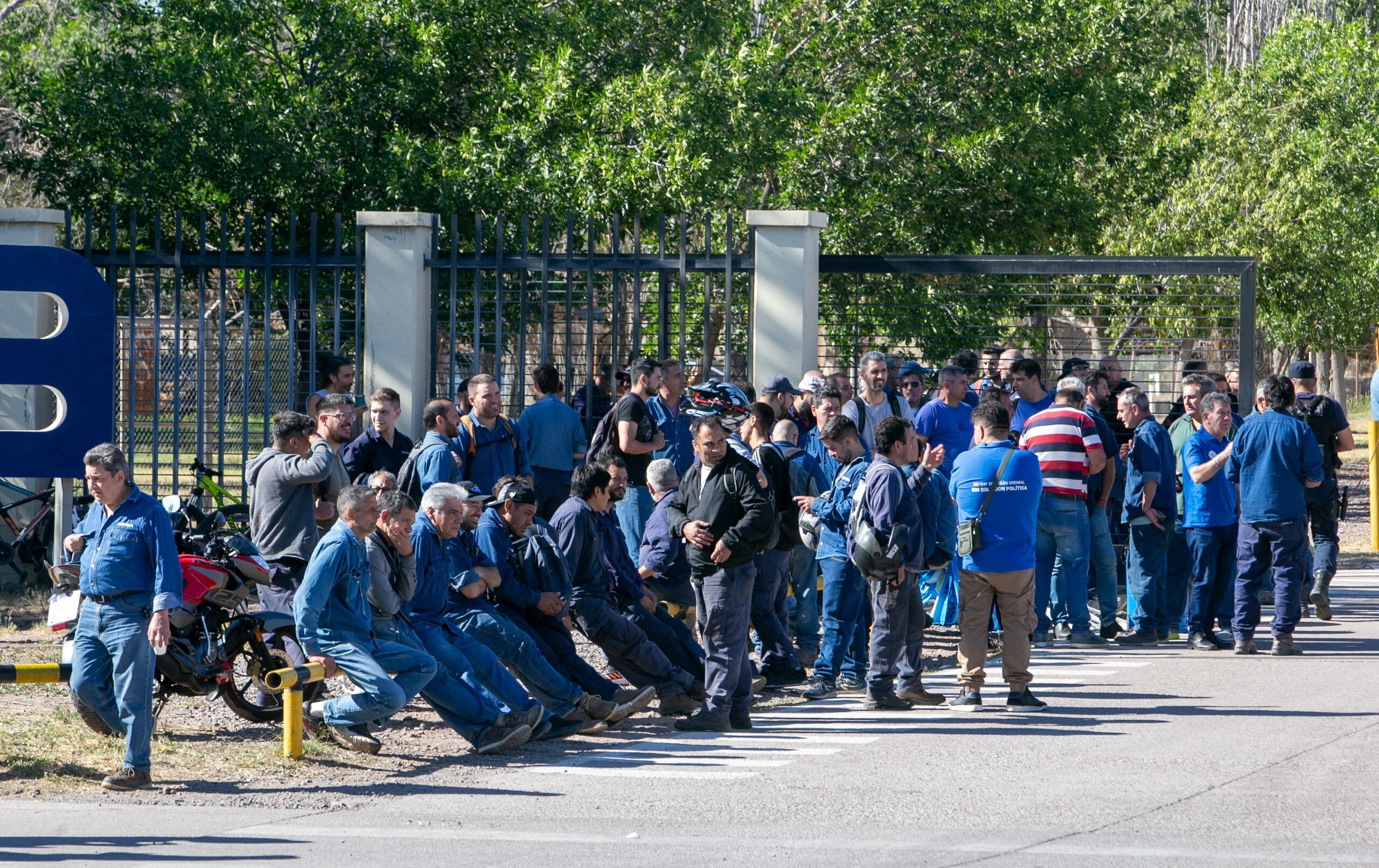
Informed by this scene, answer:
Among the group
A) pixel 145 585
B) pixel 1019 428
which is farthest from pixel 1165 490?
pixel 145 585

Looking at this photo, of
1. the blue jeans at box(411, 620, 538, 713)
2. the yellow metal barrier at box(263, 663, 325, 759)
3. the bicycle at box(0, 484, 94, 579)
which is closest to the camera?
the yellow metal barrier at box(263, 663, 325, 759)

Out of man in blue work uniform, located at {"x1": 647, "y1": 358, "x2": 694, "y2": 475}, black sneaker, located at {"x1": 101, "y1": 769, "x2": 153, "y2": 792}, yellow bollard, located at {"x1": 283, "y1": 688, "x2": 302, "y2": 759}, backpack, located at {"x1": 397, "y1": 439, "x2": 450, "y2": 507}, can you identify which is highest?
man in blue work uniform, located at {"x1": 647, "y1": 358, "x2": 694, "y2": 475}

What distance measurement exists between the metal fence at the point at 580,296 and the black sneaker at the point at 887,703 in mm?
3570

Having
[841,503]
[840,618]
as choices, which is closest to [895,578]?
[841,503]

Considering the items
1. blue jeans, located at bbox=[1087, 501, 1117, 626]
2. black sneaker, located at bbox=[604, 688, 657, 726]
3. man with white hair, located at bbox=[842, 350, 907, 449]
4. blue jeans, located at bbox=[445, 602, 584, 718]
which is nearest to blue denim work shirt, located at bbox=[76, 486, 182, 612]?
blue jeans, located at bbox=[445, 602, 584, 718]

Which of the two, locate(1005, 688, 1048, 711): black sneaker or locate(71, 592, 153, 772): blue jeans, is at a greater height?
locate(71, 592, 153, 772): blue jeans

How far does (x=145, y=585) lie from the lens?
7602 millimetres

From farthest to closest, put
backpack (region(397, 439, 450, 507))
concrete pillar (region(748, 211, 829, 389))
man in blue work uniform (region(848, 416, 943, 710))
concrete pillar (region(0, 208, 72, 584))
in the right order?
concrete pillar (region(748, 211, 829, 389)) → concrete pillar (region(0, 208, 72, 584)) → backpack (region(397, 439, 450, 507)) → man in blue work uniform (region(848, 416, 943, 710))

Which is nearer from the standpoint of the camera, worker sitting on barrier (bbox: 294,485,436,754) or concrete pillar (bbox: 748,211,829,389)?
worker sitting on barrier (bbox: 294,485,436,754)

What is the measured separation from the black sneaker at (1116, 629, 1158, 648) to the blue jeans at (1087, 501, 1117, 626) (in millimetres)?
147

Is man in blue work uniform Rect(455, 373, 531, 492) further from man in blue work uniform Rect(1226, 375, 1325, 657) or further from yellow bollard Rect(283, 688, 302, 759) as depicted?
man in blue work uniform Rect(1226, 375, 1325, 657)

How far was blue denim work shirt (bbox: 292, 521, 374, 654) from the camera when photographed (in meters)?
7.83

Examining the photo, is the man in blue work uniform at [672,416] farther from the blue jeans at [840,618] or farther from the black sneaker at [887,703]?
the black sneaker at [887,703]

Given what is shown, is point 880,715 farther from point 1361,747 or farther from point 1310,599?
point 1310,599
